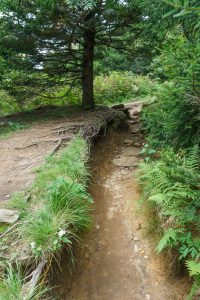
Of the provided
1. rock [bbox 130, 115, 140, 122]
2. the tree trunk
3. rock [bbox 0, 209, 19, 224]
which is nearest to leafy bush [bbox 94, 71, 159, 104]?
rock [bbox 130, 115, 140, 122]

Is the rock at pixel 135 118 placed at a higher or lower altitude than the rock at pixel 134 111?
lower

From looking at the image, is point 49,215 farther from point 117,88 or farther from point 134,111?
point 117,88

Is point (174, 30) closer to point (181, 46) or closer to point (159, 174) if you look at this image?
point (181, 46)

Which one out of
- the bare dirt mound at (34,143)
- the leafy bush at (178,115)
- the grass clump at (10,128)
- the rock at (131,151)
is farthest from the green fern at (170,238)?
the grass clump at (10,128)

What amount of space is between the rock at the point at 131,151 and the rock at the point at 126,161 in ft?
0.73

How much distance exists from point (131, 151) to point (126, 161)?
2.29 ft

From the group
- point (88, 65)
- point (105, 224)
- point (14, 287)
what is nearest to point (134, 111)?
point (88, 65)

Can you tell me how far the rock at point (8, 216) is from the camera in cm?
325

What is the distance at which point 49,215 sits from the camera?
10.5 feet

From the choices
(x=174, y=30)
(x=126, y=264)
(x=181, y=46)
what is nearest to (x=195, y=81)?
(x=181, y=46)

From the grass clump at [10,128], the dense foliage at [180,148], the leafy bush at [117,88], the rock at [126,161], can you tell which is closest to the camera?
the dense foliage at [180,148]

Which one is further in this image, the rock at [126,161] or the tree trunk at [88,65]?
the tree trunk at [88,65]

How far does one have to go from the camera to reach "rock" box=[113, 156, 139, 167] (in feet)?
21.3

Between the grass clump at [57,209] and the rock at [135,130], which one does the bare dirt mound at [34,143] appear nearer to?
the grass clump at [57,209]
